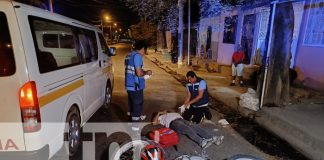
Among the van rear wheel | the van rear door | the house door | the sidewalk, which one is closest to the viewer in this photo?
the van rear door

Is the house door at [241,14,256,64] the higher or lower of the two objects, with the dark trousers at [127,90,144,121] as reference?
higher

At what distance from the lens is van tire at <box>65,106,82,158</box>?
3893mm

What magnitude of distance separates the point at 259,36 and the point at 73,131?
9.74m

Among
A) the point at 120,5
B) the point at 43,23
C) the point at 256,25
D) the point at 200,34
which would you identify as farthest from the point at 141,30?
the point at 43,23

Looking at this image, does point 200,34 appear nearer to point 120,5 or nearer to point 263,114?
point 263,114

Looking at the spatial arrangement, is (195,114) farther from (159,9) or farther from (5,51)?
(159,9)

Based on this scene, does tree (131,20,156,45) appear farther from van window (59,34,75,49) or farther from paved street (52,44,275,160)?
van window (59,34,75,49)

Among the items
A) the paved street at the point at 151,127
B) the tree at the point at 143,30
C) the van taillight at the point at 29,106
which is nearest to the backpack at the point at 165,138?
the paved street at the point at 151,127

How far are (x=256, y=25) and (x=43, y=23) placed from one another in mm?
10291

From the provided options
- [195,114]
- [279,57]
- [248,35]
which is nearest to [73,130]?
[195,114]

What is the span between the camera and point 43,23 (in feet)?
11.2

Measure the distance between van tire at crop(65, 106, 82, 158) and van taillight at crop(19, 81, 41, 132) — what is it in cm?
91

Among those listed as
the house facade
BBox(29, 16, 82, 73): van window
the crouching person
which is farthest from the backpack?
the house facade

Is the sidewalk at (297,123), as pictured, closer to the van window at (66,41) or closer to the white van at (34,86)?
the white van at (34,86)
